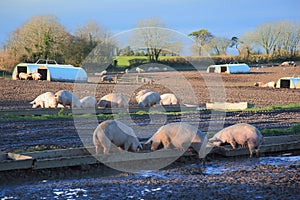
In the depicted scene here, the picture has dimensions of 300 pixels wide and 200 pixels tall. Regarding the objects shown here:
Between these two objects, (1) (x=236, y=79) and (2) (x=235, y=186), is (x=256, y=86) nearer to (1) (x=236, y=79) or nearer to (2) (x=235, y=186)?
(1) (x=236, y=79)

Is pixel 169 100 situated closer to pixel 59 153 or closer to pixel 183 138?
pixel 183 138

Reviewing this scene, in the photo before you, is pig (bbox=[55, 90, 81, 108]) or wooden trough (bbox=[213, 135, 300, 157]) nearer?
wooden trough (bbox=[213, 135, 300, 157])

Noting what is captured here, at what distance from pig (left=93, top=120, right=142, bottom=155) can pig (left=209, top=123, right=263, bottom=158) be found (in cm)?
241

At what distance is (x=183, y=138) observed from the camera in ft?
33.5

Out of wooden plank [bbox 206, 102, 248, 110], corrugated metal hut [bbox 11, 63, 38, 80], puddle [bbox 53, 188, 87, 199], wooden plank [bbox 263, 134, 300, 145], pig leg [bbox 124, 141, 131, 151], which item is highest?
corrugated metal hut [bbox 11, 63, 38, 80]

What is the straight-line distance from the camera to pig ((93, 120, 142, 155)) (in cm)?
966

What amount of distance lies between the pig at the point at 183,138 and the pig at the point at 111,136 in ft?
2.64

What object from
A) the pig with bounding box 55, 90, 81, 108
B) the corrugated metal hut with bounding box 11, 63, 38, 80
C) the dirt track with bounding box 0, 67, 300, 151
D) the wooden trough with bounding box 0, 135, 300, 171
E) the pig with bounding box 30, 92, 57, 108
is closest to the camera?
the wooden trough with bounding box 0, 135, 300, 171

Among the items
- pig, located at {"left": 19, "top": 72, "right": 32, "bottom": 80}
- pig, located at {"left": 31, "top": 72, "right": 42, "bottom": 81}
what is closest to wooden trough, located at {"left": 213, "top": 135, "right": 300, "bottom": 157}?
pig, located at {"left": 31, "top": 72, "right": 42, "bottom": 81}

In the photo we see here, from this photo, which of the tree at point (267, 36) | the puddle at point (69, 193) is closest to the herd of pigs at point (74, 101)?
the puddle at point (69, 193)

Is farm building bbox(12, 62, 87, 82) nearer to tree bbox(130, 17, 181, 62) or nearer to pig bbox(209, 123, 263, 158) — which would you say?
tree bbox(130, 17, 181, 62)

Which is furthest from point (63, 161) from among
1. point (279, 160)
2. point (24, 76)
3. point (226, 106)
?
point (24, 76)

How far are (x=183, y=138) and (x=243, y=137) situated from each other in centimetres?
153

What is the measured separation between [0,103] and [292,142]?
14402mm
